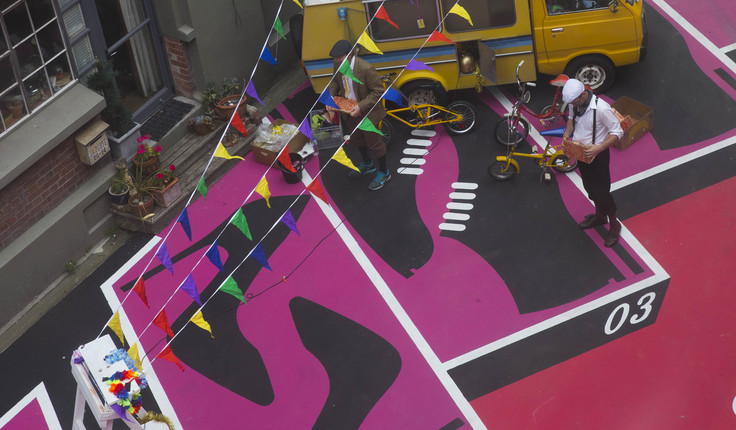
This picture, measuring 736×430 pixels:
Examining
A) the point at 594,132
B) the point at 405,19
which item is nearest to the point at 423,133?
the point at 405,19

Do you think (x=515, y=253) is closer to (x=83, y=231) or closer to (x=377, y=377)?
(x=377, y=377)

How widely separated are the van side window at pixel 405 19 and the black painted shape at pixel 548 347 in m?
4.45

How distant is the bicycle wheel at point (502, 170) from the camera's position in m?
11.5

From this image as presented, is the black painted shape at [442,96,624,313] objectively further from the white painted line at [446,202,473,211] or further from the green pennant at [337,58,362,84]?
the green pennant at [337,58,362,84]

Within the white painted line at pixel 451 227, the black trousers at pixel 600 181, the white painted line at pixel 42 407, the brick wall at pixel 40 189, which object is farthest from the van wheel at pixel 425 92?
the white painted line at pixel 42 407

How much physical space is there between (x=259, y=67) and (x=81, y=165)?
334cm

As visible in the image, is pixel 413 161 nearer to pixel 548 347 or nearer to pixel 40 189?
pixel 548 347

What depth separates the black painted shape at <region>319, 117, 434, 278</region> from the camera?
1091cm

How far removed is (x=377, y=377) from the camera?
9.63 meters

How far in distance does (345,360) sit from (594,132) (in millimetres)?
3736

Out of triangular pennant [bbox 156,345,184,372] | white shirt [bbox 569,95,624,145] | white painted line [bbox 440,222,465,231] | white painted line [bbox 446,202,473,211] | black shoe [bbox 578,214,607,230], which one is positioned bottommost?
black shoe [bbox 578,214,607,230]

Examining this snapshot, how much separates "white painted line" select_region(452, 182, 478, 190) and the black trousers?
171cm

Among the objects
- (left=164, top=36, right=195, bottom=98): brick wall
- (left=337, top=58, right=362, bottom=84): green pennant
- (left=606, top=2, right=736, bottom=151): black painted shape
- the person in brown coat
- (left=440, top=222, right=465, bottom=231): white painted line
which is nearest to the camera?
(left=337, top=58, right=362, bottom=84): green pennant

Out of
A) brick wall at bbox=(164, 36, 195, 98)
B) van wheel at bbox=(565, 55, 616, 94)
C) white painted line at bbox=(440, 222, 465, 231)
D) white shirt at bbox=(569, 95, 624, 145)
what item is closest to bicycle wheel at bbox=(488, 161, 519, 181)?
white painted line at bbox=(440, 222, 465, 231)
